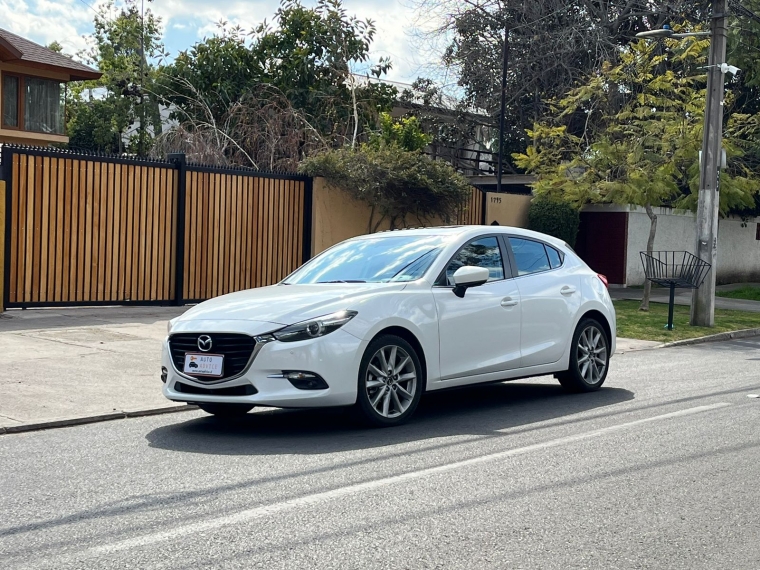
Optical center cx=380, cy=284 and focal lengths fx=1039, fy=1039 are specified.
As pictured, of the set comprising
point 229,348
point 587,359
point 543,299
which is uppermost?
point 543,299

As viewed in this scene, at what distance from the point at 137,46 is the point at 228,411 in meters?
40.1

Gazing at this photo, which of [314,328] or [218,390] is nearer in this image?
[314,328]

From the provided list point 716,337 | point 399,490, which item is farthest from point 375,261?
point 716,337

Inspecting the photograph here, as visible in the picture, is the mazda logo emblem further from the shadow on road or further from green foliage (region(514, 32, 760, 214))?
green foliage (region(514, 32, 760, 214))

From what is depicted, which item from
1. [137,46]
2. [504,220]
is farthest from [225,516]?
[137,46]

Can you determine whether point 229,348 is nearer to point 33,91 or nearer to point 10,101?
point 10,101

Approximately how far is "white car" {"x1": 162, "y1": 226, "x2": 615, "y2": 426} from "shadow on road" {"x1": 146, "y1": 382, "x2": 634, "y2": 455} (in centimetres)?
21

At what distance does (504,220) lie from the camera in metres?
25.3

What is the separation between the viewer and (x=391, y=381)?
8.14 metres

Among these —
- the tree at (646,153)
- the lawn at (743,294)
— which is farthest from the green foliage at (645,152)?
the lawn at (743,294)

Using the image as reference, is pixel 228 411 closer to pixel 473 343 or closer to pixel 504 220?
pixel 473 343

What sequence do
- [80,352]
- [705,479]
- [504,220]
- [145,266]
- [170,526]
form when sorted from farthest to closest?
[504,220], [145,266], [80,352], [705,479], [170,526]

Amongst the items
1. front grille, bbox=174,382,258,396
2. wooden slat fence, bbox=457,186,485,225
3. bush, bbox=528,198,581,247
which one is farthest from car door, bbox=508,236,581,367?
bush, bbox=528,198,581,247

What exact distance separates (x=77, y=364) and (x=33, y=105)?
77.1ft
